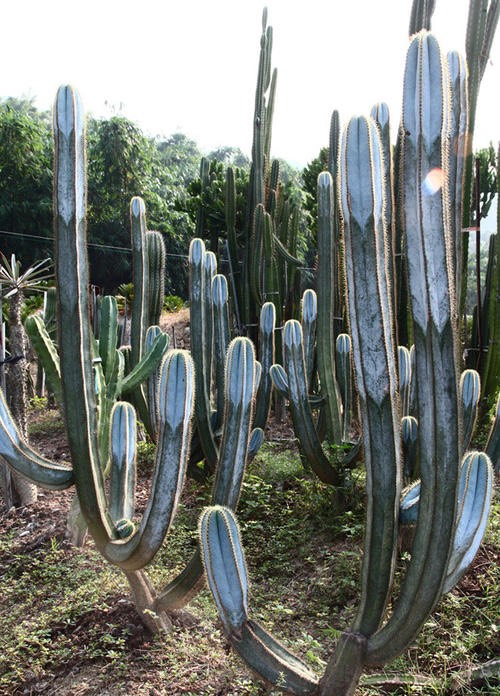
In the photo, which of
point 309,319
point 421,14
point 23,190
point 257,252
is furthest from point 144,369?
point 23,190

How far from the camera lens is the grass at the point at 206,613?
2086mm

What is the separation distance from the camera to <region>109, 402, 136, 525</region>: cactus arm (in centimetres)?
218

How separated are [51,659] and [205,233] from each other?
19.3ft

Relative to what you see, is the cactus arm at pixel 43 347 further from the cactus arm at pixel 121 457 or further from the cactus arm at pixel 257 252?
the cactus arm at pixel 257 252

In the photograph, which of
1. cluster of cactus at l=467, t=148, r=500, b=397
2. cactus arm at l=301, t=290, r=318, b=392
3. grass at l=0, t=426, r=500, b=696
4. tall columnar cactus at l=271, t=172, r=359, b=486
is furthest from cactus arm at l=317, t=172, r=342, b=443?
cluster of cactus at l=467, t=148, r=500, b=397

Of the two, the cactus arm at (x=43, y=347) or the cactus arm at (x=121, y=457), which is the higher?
the cactus arm at (x=43, y=347)

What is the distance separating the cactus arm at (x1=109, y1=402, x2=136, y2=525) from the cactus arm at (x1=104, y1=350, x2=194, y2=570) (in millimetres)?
312

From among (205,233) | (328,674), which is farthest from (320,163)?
(328,674)

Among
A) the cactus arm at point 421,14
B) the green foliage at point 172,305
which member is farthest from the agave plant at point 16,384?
the green foliage at point 172,305

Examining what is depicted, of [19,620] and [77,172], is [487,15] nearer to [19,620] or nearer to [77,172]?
[77,172]

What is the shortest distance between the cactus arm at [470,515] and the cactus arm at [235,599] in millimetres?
481

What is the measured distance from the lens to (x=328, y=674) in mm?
1612

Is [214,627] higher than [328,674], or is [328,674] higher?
[328,674]

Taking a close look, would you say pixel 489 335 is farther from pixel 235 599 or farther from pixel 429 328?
pixel 235 599
